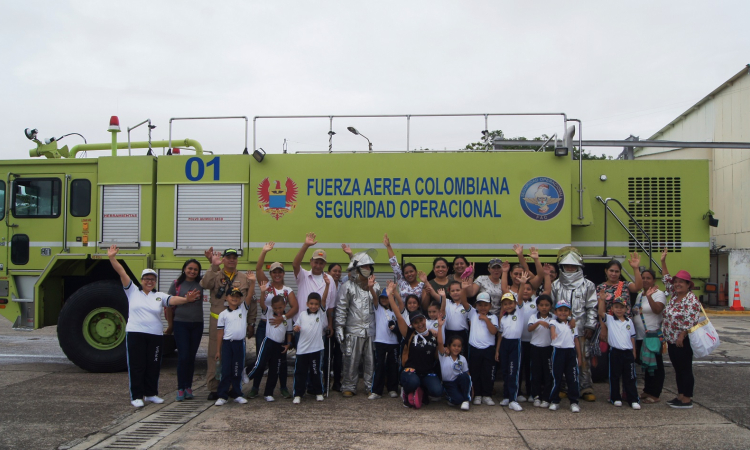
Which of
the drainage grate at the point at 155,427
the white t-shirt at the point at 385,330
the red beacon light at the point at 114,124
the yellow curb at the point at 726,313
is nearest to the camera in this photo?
the drainage grate at the point at 155,427

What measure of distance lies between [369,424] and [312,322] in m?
1.47

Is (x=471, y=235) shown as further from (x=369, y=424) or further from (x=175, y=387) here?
(x=175, y=387)

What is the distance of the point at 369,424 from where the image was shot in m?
5.86

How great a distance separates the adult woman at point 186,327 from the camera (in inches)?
265

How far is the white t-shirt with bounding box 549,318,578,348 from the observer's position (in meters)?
6.46

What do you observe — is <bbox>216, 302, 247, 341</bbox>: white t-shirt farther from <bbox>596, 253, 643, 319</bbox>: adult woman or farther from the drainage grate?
<bbox>596, 253, 643, 319</bbox>: adult woman

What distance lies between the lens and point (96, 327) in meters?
8.44

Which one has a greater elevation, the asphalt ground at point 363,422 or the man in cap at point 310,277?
the man in cap at point 310,277

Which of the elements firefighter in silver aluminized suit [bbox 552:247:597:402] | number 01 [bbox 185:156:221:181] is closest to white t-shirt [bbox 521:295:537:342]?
firefighter in silver aluminized suit [bbox 552:247:597:402]

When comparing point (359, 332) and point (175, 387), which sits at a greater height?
point (359, 332)

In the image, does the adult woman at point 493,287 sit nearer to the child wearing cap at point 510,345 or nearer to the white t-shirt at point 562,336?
the child wearing cap at point 510,345

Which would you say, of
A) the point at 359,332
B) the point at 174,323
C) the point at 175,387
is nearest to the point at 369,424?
the point at 359,332

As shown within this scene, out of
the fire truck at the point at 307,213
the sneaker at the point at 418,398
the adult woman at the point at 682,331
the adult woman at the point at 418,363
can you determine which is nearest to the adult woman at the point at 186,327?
the fire truck at the point at 307,213

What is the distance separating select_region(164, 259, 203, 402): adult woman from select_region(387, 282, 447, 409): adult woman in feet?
7.88
